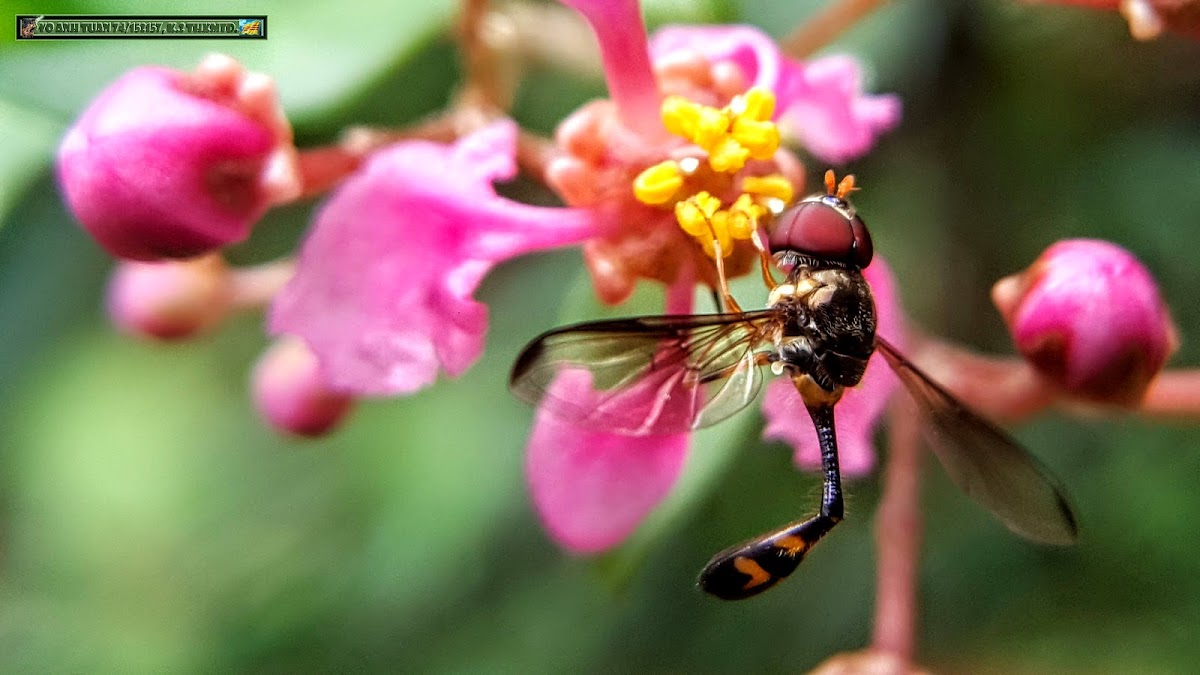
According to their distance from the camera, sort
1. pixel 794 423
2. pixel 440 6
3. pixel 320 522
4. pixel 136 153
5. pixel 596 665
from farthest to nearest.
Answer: pixel 320 522 < pixel 596 665 < pixel 440 6 < pixel 794 423 < pixel 136 153

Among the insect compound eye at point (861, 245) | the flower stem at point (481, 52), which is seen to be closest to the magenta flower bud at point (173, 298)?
the flower stem at point (481, 52)

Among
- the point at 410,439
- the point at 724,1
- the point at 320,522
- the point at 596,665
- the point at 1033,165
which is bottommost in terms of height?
the point at 596,665

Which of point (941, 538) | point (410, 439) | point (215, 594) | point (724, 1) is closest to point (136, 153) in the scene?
point (724, 1)

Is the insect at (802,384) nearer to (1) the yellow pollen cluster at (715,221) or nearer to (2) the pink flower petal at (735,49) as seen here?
(1) the yellow pollen cluster at (715,221)

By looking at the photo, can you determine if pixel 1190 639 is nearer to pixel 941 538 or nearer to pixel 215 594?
pixel 941 538

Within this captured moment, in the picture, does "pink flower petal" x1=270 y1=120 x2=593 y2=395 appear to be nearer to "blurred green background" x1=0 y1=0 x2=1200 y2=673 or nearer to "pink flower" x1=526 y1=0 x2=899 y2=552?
"pink flower" x1=526 y1=0 x2=899 y2=552

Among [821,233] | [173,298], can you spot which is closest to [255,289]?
[173,298]
